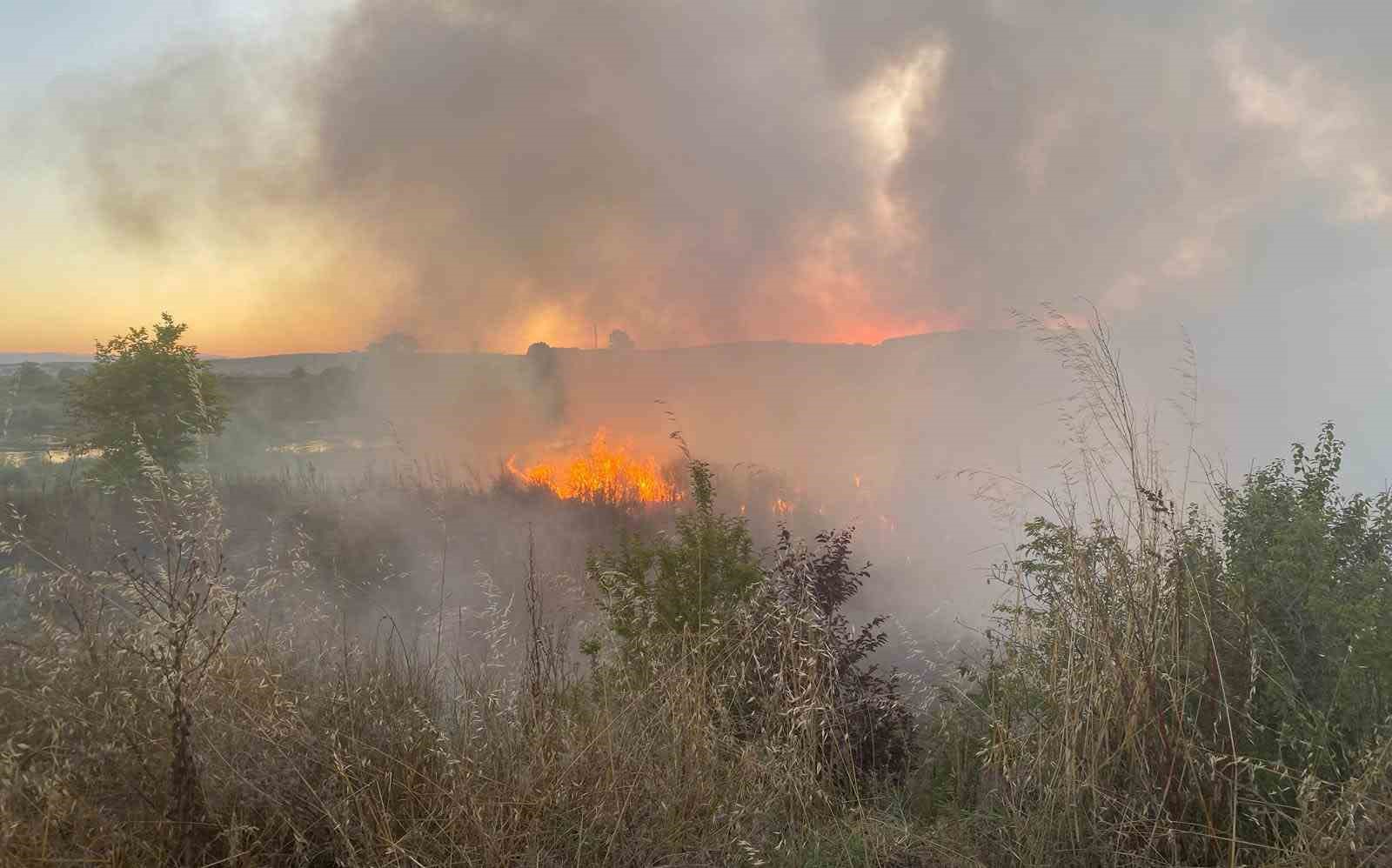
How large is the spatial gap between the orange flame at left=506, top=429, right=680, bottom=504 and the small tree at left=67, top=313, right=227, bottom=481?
6.47 m

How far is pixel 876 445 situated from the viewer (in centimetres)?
2511

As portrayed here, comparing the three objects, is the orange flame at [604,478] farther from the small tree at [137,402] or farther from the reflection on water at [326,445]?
the small tree at [137,402]

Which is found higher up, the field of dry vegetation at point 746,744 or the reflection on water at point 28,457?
the reflection on water at point 28,457

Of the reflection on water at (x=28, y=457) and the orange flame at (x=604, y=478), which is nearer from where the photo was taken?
the reflection on water at (x=28, y=457)

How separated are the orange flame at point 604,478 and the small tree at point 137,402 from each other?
6.47m

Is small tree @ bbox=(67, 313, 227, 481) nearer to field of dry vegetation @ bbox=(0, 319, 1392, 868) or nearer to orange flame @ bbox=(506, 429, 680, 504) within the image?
orange flame @ bbox=(506, 429, 680, 504)

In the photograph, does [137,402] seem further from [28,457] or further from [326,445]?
[326,445]

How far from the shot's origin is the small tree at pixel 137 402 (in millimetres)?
10188

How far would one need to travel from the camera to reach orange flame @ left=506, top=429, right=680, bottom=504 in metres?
14.8

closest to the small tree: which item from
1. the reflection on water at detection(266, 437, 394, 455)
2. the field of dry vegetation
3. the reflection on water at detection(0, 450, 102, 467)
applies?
the reflection on water at detection(0, 450, 102, 467)

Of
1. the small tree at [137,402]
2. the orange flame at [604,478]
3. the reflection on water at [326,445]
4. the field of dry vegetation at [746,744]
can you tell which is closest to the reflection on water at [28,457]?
the small tree at [137,402]

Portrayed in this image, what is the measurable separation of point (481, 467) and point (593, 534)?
19.4ft

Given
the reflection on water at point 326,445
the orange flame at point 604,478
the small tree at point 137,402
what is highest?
the small tree at point 137,402

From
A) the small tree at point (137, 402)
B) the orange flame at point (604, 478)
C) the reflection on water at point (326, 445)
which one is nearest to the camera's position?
the small tree at point (137, 402)
